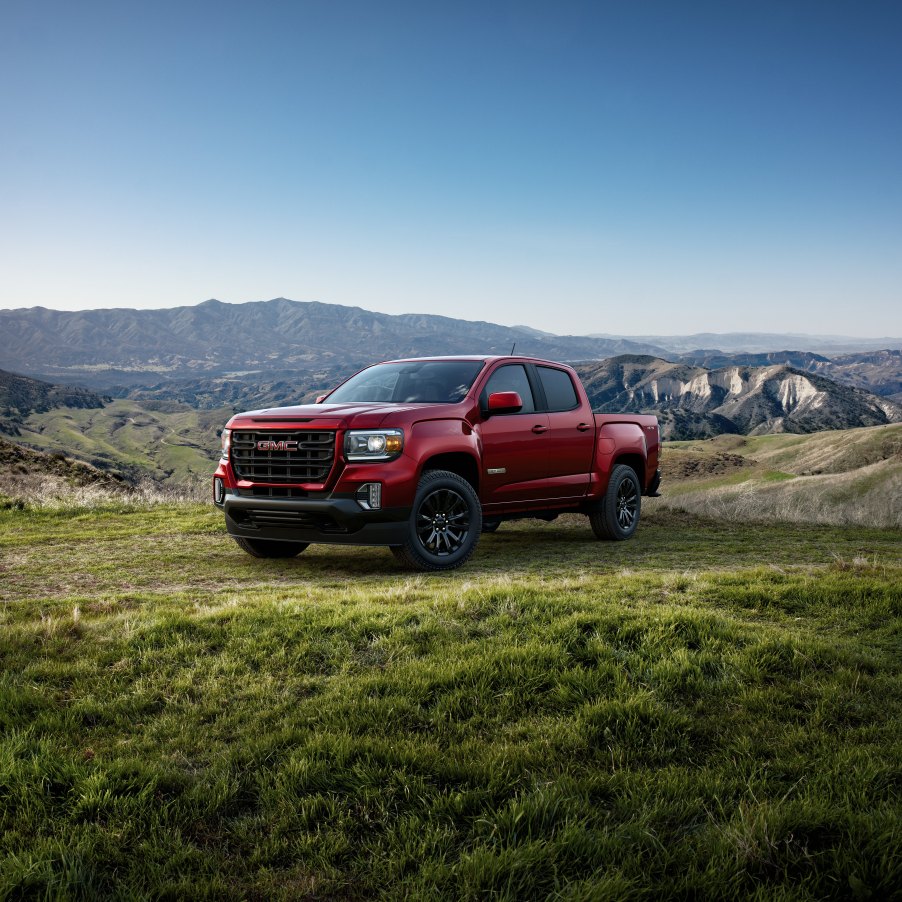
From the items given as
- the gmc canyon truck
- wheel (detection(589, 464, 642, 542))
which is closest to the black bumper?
the gmc canyon truck

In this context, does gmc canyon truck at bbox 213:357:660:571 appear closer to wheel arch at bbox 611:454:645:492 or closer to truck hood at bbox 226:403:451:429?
truck hood at bbox 226:403:451:429

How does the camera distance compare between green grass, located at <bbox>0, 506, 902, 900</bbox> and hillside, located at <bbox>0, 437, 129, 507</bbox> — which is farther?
hillside, located at <bbox>0, 437, 129, 507</bbox>

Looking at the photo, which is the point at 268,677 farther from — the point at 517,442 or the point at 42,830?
the point at 517,442

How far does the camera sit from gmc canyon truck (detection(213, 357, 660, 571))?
7.87 meters

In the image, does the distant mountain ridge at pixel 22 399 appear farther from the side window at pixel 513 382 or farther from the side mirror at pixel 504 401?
the side mirror at pixel 504 401

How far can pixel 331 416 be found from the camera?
796 cm

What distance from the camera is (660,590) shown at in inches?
258

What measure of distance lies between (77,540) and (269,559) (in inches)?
123

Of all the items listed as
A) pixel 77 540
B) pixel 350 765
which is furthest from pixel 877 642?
pixel 77 540

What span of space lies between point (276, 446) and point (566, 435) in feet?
12.6

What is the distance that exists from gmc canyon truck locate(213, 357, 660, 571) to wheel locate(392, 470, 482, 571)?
14mm

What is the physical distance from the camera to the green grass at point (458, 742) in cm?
266

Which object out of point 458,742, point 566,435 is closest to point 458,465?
point 566,435

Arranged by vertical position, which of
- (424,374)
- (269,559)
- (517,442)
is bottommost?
(269,559)
